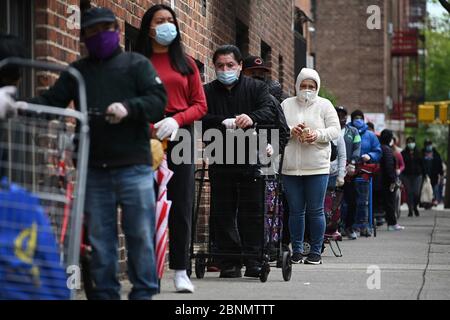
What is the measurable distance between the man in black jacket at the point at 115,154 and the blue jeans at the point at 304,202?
16.8ft

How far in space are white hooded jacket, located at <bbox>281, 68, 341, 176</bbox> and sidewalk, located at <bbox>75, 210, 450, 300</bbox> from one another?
0.96 metres

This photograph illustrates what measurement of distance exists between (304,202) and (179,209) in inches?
140

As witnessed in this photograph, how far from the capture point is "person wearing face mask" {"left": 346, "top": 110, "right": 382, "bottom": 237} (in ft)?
63.9

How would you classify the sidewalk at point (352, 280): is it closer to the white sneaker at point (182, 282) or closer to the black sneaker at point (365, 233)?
the white sneaker at point (182, 282)

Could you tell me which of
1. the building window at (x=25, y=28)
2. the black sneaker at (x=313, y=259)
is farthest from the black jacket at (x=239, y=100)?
the black sneaker at (x=313, y=259)

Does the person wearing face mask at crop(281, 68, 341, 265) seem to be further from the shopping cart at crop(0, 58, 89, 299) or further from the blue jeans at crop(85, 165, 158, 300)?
the shopping cart at crop(0, 58, 89, 299)

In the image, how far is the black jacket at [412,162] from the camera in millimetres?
30719

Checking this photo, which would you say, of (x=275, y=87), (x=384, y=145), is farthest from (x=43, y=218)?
(x=384, y=145)

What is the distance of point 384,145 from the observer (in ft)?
72.6

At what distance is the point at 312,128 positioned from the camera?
12586 millimetres

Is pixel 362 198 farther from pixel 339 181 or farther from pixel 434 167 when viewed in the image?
pixel 434 167

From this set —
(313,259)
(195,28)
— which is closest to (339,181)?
(195,28)
